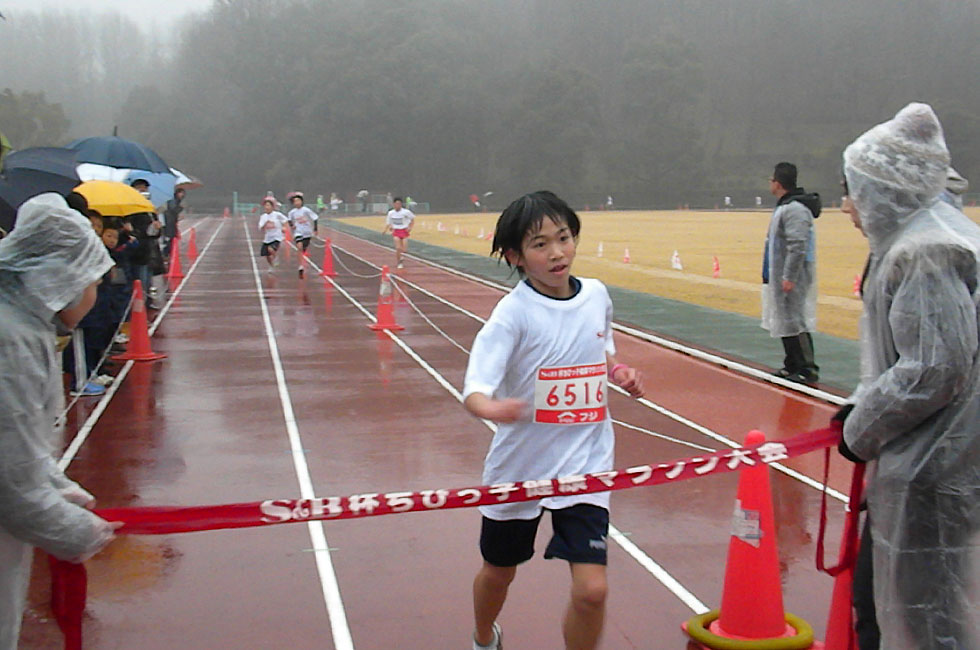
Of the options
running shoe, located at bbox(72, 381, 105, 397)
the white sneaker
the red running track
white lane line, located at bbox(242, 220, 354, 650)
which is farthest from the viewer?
running shoe, located at bbox(72, 381, 105, 397)

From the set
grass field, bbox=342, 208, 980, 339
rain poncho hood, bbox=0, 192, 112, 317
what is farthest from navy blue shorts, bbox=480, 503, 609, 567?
grass field, bbox=342, 208, 980, 339

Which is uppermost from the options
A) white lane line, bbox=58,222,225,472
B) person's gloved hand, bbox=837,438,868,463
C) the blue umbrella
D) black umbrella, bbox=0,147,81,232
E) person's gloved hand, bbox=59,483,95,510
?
the blue umbrella

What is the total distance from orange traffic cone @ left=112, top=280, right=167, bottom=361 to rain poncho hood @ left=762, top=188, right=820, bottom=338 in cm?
720

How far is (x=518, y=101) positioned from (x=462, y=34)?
56.1 ft

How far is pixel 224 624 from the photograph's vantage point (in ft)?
16.8

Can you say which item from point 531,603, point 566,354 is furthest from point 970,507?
point 531,603

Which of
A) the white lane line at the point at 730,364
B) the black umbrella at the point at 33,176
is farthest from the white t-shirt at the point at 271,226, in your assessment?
the black umbrella at the point at 33,176

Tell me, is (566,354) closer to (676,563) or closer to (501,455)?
(501,455)

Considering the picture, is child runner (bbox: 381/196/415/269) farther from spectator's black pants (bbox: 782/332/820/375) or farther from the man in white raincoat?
the man in white raincoat

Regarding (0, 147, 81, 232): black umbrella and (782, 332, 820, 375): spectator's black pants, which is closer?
(0, 147, 81, 232): black umbrella

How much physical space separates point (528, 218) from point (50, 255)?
5.52 feet

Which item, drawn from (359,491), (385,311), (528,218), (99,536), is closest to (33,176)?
(359,491)

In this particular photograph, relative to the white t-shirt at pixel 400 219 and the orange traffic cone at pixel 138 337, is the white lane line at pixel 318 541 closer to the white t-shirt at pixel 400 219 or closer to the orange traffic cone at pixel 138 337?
the orange traffic cone at pixel 138 337

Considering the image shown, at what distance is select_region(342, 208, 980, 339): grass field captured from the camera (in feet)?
64.5
